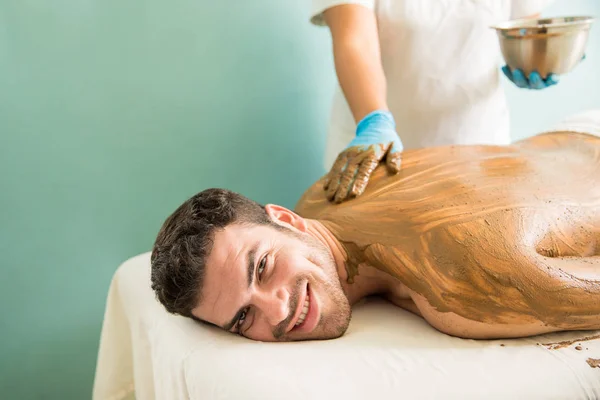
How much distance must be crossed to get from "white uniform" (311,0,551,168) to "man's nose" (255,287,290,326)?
3.05 feet

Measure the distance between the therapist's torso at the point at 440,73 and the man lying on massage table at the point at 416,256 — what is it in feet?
1.90

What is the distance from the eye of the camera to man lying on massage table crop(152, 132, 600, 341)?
1273 mm

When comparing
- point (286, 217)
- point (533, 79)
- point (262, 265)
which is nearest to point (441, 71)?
point (533, 79)

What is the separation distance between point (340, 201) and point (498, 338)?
52 centimetres

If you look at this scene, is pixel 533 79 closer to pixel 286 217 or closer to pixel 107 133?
pixel 286 217

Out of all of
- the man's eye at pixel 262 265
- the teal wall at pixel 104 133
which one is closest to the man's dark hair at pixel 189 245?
the man's eye at pixel 262 265

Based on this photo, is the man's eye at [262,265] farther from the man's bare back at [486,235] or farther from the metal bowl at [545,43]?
the metal bowl at [545,43]

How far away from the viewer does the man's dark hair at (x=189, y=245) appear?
1331 mm

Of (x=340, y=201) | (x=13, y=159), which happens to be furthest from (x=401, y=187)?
(x=13, y=159)

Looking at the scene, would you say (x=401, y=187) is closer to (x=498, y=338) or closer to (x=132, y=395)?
(x=498, y=338)

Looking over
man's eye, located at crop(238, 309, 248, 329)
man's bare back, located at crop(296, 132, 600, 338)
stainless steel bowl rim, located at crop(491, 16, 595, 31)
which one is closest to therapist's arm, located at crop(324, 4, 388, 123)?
man's bare back, located at crop(296, 132, 600, 338)

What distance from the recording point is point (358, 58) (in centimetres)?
176

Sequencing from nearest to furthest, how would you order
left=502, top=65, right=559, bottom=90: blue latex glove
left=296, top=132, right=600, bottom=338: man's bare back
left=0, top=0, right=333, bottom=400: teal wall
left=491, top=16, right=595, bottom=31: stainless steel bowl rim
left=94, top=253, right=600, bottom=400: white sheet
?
left=94, top=253, right=600, bottom=400: white sheet < left=296, top=132, right=600, bottom=338: man's bare back < left=491, top=16, right=595, bottom=31: stainless steel bowl rim < left=502, top=65, right=559, bottom=90: blue latex glove < left=0, top=0, right=333, bottom=400: teal wall

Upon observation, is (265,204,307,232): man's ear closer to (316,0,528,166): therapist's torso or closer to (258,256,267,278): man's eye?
(258,256,267,278): man's eye
